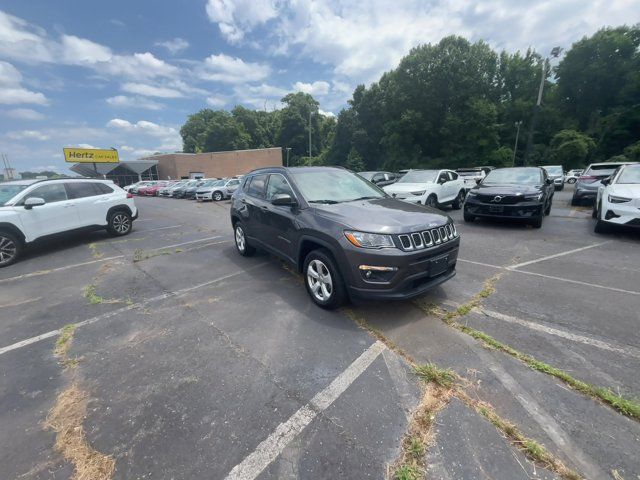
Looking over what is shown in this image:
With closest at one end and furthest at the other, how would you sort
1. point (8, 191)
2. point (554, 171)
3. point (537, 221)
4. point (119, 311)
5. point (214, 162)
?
1. point (119, 311)
2. point (8, 191)
3. point (537, 221)
4. point (554, 171)
5. point (214, 162)

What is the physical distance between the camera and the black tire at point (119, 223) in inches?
320

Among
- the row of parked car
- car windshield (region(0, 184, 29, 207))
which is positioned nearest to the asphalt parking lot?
car windshield (region(0, 184, 29, 207))

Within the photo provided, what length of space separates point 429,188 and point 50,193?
10.3 m

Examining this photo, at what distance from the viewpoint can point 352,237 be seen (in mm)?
3086

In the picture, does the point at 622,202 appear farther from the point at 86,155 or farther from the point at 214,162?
the point at 214,162

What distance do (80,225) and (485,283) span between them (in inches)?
361

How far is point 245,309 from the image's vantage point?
374cm

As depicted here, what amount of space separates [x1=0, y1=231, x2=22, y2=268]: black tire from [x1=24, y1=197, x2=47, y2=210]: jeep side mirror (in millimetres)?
661

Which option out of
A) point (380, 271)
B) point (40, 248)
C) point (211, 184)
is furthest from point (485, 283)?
point (211, 184)

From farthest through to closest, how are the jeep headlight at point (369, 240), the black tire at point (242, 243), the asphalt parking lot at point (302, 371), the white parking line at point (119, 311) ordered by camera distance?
the black tire at point (242, 243), the white parking line at point (119, 311), the jeep headlight at point (369, 240), the asphalt parking lot at point (302, 371)

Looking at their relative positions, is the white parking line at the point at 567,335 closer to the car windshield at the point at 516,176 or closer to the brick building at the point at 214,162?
the car windshield at the point at 516,176

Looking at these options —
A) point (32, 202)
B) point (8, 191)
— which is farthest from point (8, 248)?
point (8, 191)

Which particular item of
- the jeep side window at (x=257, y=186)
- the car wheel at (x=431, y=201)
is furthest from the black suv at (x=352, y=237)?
the car wheel at (x=431, y=201)

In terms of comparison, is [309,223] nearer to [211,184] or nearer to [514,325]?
[514,325]
